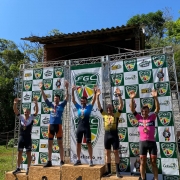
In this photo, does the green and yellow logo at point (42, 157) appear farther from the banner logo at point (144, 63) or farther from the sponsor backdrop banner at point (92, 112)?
the banner logo at point (144, 63)

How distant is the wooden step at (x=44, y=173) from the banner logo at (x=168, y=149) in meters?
2.46

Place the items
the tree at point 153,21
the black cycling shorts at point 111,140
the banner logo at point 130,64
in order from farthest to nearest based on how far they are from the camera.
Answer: the tree at point 153,21 < the banner logo at point 130,64 < the black cycling shorts at point 111,140

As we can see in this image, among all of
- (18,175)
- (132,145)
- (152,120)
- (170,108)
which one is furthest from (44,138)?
(170,108)

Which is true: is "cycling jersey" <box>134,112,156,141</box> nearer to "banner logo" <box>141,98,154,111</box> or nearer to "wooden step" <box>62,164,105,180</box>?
"banner logo" <box>141,98,154,111</box>

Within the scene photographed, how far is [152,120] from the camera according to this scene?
4.23 m

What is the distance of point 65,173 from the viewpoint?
14.7 feet

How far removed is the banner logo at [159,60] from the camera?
493 centimetres

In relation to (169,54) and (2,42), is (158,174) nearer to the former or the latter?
(169,54)

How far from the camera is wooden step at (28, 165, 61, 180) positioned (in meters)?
4.50

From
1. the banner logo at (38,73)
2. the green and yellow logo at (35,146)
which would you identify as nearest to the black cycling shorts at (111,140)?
the green and yellow logo at (35,146)

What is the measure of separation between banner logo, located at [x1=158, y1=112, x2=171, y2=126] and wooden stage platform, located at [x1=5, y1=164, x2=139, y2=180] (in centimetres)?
154

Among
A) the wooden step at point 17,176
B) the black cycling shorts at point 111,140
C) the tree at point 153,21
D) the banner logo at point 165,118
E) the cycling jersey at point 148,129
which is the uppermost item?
the tree at point 153,21

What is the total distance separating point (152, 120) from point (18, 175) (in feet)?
11.0

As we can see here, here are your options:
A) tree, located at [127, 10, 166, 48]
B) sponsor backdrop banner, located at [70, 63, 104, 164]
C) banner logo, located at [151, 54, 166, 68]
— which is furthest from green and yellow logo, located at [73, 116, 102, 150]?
tree, located at [127, 10, 166, 48]
